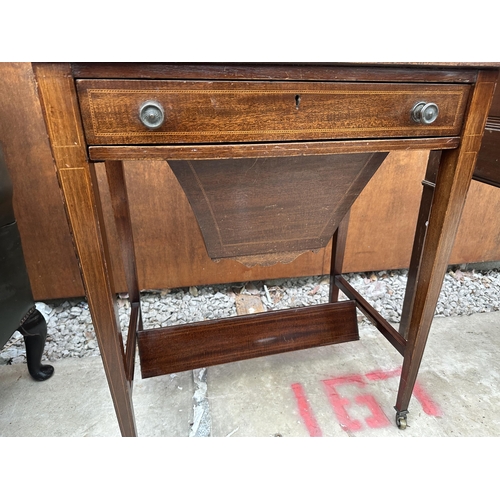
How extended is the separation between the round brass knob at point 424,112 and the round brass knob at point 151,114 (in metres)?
0.56

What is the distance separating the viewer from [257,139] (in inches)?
31.1

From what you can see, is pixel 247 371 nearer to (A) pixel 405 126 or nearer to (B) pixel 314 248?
(B) pixel 314 248

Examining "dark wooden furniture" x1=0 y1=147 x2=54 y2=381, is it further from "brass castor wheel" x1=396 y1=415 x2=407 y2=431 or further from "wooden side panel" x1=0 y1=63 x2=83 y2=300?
"brass castor wheel" x1=396 y1=415 x2=407 y2=431

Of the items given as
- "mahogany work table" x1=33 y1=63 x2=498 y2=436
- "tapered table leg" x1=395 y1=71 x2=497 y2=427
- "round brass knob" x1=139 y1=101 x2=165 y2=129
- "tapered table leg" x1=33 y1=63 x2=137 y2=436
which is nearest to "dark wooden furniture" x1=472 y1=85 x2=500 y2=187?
"mahogany work table" x1=33 y1=63 x2=498 y2=436

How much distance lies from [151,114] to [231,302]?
Answer: 4.63ft

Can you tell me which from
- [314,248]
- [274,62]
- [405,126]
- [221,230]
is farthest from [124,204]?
[405,126]

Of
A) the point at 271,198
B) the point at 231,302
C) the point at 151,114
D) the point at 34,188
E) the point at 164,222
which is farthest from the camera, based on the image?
the point at 231,302

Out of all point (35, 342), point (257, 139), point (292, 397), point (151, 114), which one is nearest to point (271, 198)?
point (257, 139)

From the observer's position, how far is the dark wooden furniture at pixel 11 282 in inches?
44.6

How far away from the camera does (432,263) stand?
1.04 m

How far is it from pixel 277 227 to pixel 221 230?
19 centimetres

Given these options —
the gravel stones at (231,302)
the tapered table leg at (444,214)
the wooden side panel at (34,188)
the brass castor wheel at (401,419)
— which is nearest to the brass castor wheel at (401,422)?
the brass castor wheel at (401,419)

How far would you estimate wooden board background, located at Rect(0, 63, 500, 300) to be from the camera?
1.51 metres

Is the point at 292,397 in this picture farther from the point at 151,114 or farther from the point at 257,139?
the point at 151,114
